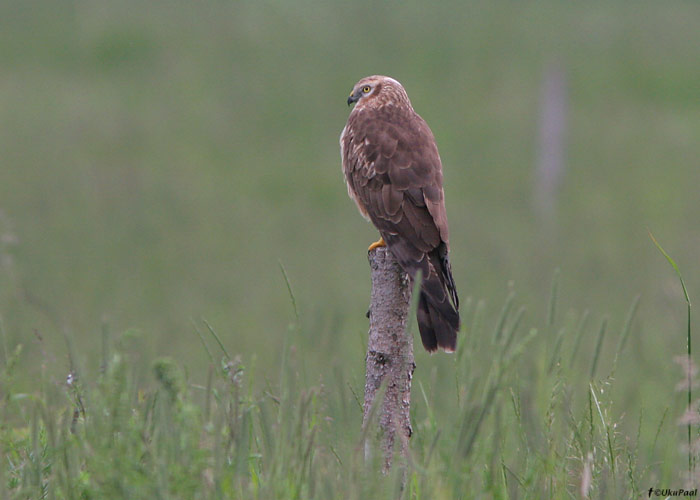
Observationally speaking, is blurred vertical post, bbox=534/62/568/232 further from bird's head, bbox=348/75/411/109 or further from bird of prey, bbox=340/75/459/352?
bird of prey, bbox=340/75/459/352

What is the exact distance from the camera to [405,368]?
2.55 meters

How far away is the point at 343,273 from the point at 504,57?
6.42 metres

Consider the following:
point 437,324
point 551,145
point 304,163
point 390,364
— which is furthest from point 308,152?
point 390,364

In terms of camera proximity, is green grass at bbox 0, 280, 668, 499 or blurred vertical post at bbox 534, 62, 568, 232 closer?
green grass at bbox 0, 280, 668, 499

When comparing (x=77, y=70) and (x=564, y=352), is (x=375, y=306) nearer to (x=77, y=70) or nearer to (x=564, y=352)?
(x=564, y=352)

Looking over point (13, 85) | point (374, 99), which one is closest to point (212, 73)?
point (13, 85)

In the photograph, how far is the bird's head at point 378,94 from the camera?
13.8 ft

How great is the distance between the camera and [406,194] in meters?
3.56

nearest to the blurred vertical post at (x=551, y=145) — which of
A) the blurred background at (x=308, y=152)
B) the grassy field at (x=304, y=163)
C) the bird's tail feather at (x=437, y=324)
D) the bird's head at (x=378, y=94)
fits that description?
the blurred background at (x=308, y=152)

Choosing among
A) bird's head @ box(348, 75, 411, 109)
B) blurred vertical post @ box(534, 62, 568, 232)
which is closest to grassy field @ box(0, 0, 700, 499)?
blurred vertical post @ box(534, 62, 568, 232)

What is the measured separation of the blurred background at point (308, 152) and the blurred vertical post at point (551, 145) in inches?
1.9

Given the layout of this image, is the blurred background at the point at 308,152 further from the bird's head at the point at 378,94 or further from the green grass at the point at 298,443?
the green grass at the point at 298,443

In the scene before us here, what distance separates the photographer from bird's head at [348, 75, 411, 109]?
165 inches

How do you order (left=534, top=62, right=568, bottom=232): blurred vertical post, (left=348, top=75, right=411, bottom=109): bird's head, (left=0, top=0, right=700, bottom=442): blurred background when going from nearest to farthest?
→ (left=348, top=75, right=411, bottom=109): bird's head < (left=0, top=0, right=700, bottom=442): blurred background < (left=534, top=62, right=568, bottom=232): blurred vertical post
